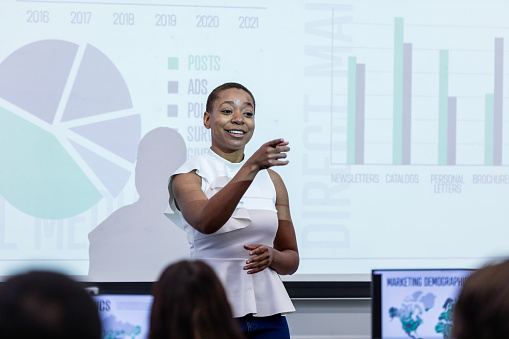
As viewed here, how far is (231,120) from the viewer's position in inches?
82.0

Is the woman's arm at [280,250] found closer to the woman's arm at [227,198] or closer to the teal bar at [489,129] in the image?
the woman's arm at [227,198]

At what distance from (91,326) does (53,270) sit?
0.09 meters

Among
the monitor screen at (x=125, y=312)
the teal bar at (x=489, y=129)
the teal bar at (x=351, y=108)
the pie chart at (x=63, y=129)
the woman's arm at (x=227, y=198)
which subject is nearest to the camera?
the monitor screen at (x=125, y=312)

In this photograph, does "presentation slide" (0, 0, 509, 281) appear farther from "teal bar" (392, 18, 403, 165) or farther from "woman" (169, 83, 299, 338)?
"woman" (169, 83, 299, 338)

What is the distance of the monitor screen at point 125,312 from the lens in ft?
5.43

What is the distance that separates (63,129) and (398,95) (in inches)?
65.1

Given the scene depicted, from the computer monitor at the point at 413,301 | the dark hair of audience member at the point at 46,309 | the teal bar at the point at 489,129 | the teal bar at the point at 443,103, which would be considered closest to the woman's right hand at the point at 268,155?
the computer monitor at the point at 413,301

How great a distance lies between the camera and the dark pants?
1.90m

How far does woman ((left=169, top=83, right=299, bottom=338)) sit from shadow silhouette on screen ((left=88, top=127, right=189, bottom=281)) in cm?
118

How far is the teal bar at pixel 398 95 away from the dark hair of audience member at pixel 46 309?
2.74 m

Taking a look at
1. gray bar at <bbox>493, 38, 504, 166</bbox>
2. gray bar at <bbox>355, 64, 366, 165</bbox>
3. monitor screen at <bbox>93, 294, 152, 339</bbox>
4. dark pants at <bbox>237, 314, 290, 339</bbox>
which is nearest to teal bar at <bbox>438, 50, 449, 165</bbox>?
gray bar at <bbox>493, 38, 504, 166</bbox>

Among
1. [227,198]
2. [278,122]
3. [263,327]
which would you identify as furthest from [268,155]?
[278,122]

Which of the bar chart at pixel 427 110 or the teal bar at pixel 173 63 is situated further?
the bar chart at pixel 427 110

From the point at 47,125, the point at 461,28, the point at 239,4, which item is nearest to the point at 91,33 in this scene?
the point at 47,125
